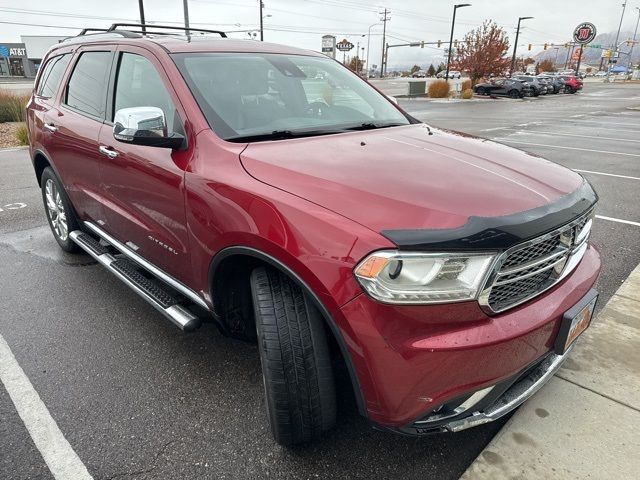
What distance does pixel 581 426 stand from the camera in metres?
2.30

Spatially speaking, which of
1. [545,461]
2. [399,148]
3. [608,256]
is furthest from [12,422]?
[608,256]

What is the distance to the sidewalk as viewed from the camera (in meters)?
2.06

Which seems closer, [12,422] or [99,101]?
[12,422]

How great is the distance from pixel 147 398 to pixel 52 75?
3299 mm

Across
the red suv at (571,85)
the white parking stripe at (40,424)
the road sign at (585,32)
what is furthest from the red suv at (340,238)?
the road sign at (585,32)

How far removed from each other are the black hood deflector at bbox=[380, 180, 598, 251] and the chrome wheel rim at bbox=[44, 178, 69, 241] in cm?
350

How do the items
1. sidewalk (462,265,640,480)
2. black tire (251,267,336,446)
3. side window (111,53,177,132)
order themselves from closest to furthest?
1. black tire (251,267,336,446)
2. sidewalk (462,265,640,480)
3. side window (111,53,177,132)

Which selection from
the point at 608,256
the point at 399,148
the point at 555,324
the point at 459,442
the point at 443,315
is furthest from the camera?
the point at 608,256

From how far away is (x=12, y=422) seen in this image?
234 centimetres

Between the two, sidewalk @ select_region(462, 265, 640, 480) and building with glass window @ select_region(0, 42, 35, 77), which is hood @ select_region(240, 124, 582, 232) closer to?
sidewalk @ select_region(462, 265, 640, 480)

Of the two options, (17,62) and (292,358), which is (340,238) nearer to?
(292,358)

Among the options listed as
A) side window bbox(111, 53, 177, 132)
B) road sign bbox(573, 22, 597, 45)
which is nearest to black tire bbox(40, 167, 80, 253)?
side window bbox(111, 53, 177, 132)

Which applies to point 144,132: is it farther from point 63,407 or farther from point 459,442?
point 459,442

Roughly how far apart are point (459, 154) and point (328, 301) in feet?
3.74
